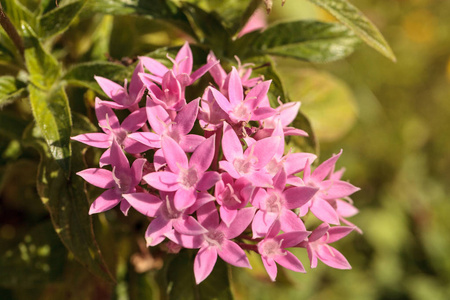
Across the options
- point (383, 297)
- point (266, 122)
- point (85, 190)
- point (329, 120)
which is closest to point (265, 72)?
point (266, 122)

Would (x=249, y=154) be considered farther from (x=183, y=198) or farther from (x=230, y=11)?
(x=230, y=11)

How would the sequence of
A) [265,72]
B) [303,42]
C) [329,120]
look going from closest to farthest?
[265,72] → [303,42] → [329,120]

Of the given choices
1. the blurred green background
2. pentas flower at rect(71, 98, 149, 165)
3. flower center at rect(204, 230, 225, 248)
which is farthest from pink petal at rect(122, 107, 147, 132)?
the blurred green background

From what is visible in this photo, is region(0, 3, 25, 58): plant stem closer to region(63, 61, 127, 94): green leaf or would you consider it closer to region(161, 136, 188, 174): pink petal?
region(63, 61, 127, 94): green leaf

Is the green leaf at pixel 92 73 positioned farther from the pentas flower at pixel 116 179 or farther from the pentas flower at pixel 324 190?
the pentas flower at pixel 324 190

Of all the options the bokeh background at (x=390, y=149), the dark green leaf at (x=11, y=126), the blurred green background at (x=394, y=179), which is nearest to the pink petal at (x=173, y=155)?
the dark green leaf at (x=11, y=126)

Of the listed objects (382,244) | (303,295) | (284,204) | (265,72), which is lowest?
(303,295)

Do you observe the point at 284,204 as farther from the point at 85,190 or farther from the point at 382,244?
the point at 382,244
